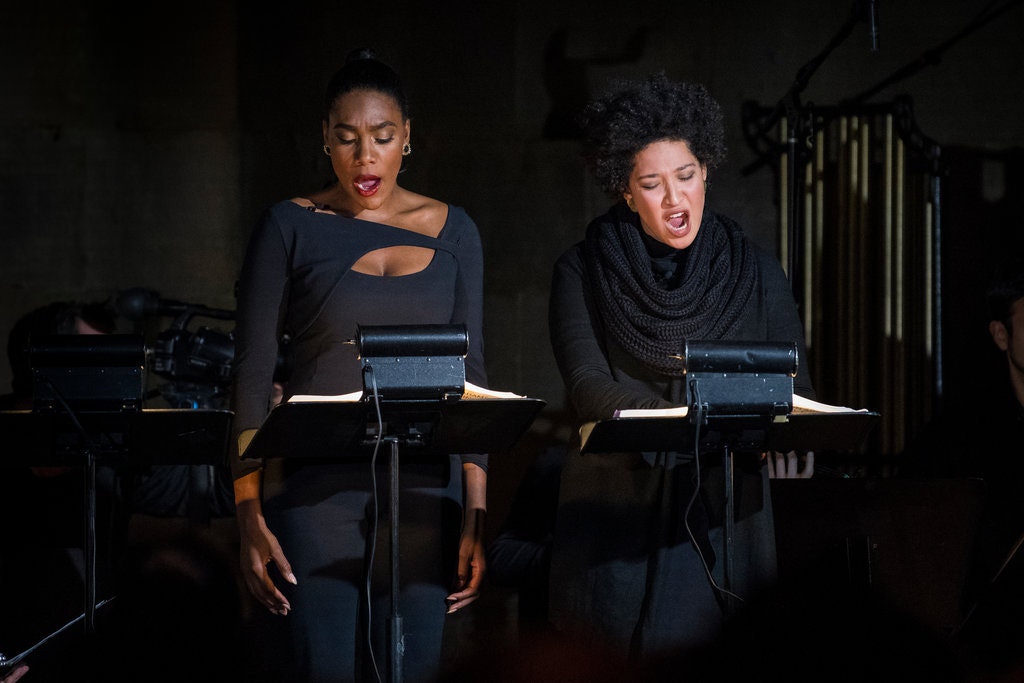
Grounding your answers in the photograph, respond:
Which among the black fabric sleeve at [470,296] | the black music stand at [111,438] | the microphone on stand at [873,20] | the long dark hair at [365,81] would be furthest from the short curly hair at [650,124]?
the black music stand at [111,438]

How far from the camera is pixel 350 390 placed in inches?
102

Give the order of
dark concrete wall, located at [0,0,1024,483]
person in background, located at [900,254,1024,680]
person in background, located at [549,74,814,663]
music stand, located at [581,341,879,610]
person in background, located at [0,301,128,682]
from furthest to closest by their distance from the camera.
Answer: dark concrete wall, located at [0,0,1024,483] → person in background, located at [0,301,128,682] → person in background, located at [900,254,1024,680] → person in background, located at [549,74,814,663] → music stand, located at [581,341,879,610]

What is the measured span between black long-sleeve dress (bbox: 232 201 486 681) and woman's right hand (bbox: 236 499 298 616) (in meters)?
0.02

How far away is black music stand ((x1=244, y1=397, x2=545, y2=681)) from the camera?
7.26 ft

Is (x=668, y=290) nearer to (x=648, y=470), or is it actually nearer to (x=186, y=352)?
(x=648, y=470)

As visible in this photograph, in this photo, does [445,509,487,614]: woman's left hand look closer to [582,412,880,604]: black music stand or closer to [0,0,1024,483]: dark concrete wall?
[582,412,880,604]: black music stand

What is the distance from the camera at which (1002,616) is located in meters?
3.38

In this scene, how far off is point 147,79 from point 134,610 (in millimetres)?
2293

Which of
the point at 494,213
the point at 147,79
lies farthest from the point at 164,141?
the point at 494,213

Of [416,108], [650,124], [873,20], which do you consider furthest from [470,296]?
[416,108]

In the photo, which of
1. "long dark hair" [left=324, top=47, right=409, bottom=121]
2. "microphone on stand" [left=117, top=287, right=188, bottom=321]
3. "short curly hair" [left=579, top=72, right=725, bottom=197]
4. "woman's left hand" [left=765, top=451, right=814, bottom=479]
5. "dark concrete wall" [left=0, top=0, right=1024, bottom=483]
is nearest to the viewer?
"long dark hair" [left=324, top=47, right=409, bottom=121]

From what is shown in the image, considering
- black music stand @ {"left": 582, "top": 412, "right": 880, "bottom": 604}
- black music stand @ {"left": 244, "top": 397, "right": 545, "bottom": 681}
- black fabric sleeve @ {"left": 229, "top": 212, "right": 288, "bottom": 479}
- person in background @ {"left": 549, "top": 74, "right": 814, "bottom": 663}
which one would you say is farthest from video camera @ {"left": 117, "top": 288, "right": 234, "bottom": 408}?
black music stand @ {"left": 582, "top": 412, "right": 880, "bottom": 604}

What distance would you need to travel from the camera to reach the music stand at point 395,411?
2211 mm

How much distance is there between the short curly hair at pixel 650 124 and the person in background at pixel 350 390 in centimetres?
51
